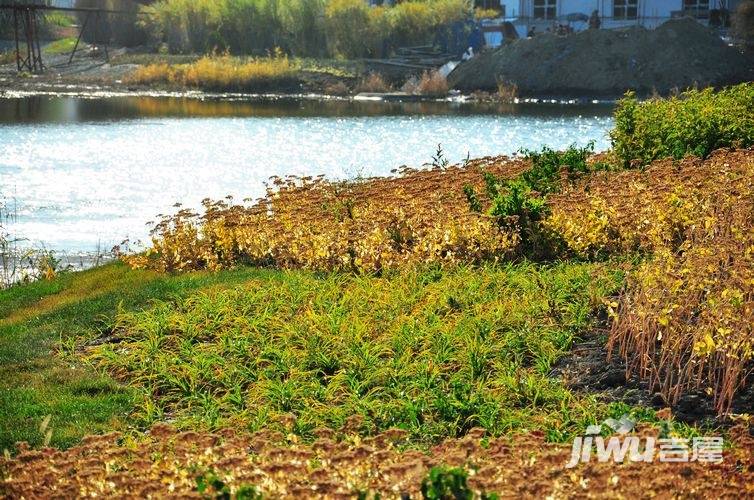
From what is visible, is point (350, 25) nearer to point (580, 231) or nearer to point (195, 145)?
point (195, 145)

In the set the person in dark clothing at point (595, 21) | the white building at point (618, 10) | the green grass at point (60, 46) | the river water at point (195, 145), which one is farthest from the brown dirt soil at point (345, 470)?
the green grass at point (60, 46)

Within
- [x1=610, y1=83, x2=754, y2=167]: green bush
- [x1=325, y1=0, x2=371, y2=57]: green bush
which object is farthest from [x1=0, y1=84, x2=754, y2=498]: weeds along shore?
[x1=325, y1=0, x2=371, y2=57]: green bush

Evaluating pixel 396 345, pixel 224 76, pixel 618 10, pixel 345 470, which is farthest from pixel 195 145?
pixel 618 10

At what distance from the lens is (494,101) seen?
54.2 m

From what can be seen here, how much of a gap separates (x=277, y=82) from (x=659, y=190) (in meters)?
47.7

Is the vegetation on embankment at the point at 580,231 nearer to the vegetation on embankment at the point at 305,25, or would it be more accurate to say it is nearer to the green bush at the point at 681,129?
the green bush at the point at 681,129

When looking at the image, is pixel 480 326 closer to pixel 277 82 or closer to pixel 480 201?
pixel 480 201

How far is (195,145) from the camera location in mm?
35875

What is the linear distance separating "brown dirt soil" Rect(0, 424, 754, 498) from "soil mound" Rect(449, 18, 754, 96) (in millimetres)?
50172

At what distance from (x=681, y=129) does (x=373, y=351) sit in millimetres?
9634

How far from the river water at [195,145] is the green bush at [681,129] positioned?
6.15m

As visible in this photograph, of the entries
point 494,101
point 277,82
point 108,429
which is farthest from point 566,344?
point 277,82

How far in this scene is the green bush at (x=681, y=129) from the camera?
17.2 meters

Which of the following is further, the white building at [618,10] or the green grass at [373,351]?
the white building at [618,10]
